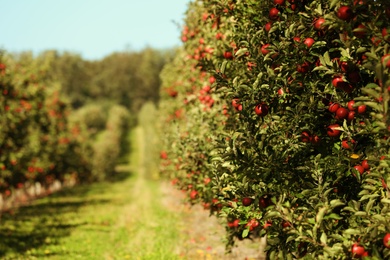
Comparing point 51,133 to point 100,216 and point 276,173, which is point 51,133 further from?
point 276,173

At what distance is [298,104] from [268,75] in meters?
0.55

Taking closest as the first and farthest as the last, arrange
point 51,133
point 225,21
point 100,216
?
point 225,21 < point 100,216 < point 51,133

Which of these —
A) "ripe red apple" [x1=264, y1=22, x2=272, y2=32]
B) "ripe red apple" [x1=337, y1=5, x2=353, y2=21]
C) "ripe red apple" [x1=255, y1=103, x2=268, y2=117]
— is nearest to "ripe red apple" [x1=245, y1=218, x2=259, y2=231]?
"ripe red apple" [x1=255, y1=103, x2=268, y2=117]

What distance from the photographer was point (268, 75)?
5051mm

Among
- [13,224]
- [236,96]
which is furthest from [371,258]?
[13,224]

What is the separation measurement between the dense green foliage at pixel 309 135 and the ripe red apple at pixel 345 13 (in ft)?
0.05

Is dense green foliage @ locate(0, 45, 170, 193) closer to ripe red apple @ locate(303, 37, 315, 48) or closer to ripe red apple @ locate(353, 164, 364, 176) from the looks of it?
ripe red apple @ locate(303, 37, 315, 48)

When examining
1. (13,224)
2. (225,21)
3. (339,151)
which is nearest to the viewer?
(339,151)

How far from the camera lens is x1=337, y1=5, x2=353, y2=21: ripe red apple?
414 centimetres

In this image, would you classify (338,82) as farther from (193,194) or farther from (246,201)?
(193,194)

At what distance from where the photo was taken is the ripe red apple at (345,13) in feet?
13.6

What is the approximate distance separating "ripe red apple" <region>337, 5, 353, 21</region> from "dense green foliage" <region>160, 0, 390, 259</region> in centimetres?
1

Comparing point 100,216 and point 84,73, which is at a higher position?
point 84,73

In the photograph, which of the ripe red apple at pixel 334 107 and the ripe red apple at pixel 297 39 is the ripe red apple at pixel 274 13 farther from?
the ripe red apple at pixel 334 107
